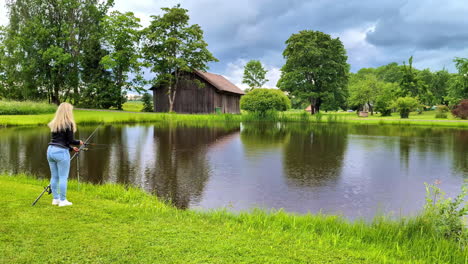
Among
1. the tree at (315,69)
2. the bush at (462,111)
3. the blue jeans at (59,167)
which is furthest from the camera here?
the tree at (315,69)

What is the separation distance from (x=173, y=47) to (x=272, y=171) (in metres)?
36.5

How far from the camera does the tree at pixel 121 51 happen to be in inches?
1787

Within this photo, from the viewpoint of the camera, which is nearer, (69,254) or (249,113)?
(69,254)

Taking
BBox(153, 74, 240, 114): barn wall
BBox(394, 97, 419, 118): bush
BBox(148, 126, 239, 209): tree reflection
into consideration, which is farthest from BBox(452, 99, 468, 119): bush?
BBox(148, 126, 239, 209): tree reflection

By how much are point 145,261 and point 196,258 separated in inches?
26.9

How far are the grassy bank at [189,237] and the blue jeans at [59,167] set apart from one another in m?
0.36

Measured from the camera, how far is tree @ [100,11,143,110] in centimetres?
4539

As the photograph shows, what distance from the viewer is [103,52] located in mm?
48375

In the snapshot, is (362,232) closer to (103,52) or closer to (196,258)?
(196,258)

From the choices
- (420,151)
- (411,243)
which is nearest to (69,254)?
(411,243)

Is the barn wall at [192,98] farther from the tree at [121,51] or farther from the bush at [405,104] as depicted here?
the bush at [405,104]

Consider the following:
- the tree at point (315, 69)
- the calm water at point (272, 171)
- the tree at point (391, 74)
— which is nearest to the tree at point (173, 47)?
the tree at point (315, 69)

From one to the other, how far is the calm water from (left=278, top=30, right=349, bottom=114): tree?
31.6 metres

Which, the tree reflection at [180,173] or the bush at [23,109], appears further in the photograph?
the bush at [23,109]
